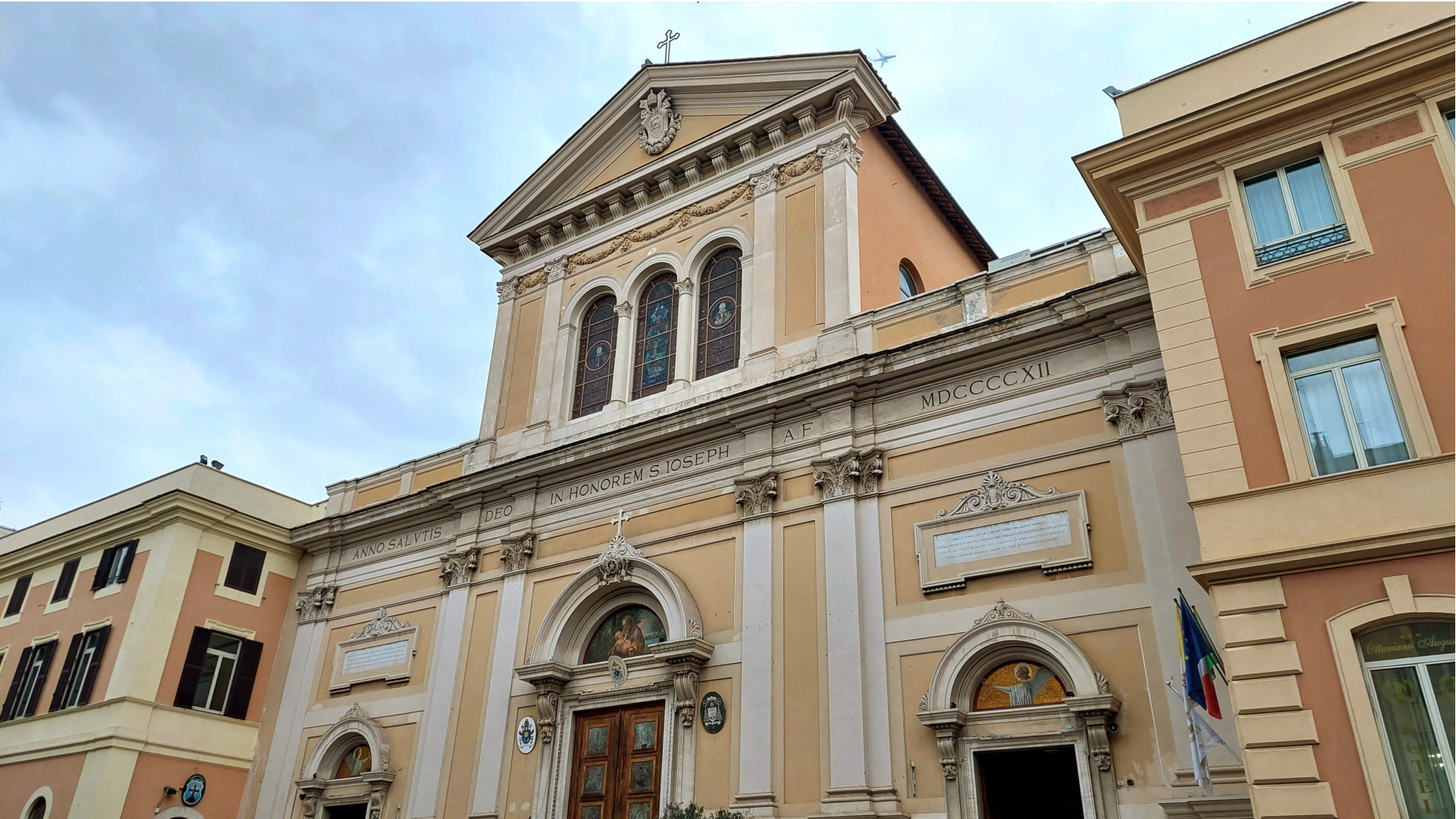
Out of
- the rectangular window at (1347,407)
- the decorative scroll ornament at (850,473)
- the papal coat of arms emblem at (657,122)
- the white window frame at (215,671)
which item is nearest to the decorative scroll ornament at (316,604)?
the white window frame at (215,671)

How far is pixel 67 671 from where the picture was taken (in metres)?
20.9

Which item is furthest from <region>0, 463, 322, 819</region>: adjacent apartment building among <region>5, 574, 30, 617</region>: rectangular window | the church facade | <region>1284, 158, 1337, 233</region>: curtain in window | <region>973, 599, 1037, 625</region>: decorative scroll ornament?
<region>1284, 158, 1337, 233</region>: curtain in window

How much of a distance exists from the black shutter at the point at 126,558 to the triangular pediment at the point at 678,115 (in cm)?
927

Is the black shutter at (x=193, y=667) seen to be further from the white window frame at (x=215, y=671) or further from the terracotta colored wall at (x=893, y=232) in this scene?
the terracotta colored wall at (x=893, y=232)

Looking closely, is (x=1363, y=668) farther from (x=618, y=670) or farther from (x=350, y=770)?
(x=350, y=770)

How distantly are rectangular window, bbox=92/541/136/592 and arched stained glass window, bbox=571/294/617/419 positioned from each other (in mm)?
9457

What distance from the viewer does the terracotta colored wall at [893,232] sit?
18180 millimetres

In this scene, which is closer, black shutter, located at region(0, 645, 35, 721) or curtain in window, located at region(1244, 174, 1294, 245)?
curtain in window, located at region(1244, 174, 1294, 245)

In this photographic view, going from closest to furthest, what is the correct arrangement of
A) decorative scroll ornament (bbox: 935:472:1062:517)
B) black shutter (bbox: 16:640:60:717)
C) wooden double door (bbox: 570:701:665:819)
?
decorative scroll ornament (bbox: 935:472:1062:517)
wooden double door (bbox: 570:701:665:819)
black shutter (bbox: 16:640:60:717)

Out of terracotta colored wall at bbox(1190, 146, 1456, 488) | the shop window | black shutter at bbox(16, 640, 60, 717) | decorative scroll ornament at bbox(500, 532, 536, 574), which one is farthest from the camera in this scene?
black shutter at bbox(16, 640, 60, 717)

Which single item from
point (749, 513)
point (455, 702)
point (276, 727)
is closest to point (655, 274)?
point (749, 513)

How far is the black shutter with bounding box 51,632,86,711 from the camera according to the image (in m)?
20.6

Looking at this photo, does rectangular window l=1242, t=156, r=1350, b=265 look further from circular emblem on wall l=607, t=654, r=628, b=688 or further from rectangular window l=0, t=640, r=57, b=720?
rectangular window l=0, t=640, r=57, b=720

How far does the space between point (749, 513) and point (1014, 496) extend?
13.2 ft
